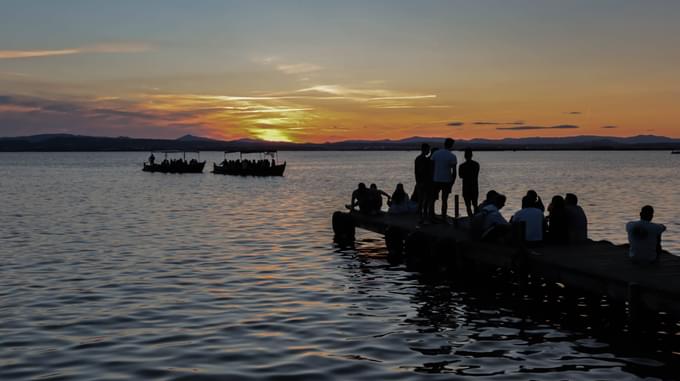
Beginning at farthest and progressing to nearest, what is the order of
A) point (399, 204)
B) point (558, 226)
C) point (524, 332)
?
point (399, 204)
point (558, 226)
point (524, 332)

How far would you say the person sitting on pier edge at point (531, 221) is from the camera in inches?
629

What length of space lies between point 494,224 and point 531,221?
133 centimetres

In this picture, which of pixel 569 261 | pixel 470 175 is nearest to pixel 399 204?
pixel 470 175

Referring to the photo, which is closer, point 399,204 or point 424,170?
point 424,170

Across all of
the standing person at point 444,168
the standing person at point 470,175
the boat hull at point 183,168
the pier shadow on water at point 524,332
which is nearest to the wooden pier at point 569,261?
the pier shadow on water at point 524,332

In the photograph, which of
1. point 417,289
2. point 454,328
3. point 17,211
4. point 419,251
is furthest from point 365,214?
point 17,211

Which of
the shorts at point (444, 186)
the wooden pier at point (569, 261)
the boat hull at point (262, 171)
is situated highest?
the shorts at point (444, 186)

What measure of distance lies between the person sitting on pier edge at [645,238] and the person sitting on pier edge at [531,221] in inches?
106

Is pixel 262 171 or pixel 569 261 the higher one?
pixel 262 171

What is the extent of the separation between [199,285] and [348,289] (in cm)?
364

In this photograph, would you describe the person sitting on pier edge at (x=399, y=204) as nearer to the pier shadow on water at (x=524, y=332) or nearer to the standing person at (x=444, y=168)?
the standing person at (x=444, y=168)

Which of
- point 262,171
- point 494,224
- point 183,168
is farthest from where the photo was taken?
point 183,168

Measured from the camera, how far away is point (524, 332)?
42.3 feet

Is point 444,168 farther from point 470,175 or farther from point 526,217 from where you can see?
point 526,217
